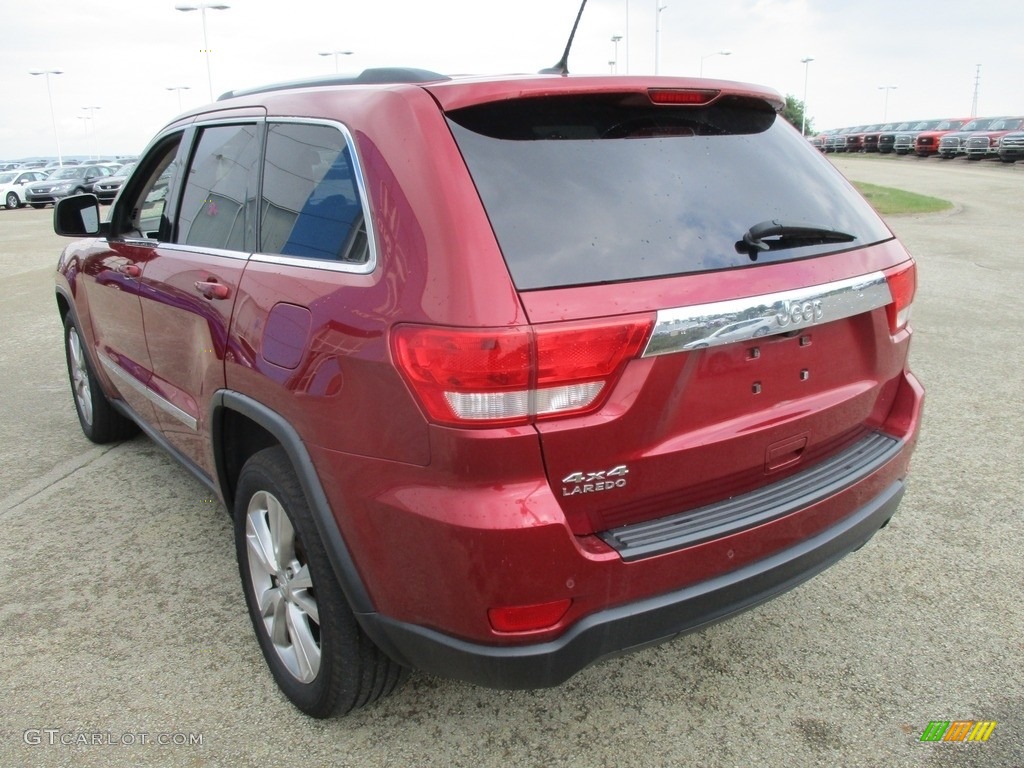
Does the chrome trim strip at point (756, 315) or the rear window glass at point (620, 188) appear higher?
the rear window glass at point (620, 188)

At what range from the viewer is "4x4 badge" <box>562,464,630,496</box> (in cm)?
193

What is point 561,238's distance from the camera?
6.50ft

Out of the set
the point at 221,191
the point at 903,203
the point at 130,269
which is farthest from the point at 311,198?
the point at 903,203

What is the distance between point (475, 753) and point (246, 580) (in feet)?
3.18

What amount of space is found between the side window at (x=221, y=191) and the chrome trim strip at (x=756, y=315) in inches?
56.3

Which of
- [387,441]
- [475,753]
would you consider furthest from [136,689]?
[387,441]

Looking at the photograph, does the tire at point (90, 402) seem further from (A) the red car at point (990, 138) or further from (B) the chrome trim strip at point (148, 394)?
(A) the red car at point (990, 138)

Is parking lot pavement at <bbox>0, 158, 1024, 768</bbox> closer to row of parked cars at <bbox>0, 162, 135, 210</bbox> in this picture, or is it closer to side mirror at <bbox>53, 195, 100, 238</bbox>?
side mirror at <bbox>53, 195, 100, 238</bbox>

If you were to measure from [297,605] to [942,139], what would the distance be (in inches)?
1623

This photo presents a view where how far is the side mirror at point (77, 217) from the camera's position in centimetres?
400

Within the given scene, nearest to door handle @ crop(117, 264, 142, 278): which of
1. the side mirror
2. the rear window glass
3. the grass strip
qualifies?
the side mirror

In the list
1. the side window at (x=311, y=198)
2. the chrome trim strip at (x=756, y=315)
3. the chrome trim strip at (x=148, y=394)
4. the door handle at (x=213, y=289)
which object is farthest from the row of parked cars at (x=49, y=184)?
the chrome trim strip at (x=756, y=315)

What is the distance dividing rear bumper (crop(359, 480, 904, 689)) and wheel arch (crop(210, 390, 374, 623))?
0.38 feet

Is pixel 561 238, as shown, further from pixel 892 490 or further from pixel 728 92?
pixel 892 490
